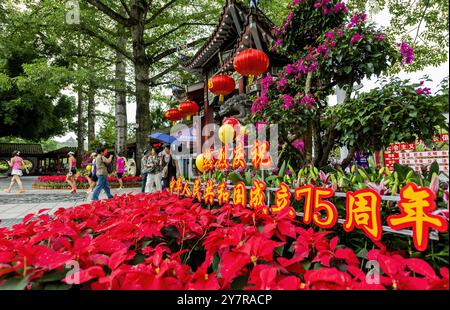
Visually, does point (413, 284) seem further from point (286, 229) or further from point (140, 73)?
point (140, 73)

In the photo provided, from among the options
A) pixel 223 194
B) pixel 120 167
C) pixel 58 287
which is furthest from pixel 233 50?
pixel 58 287

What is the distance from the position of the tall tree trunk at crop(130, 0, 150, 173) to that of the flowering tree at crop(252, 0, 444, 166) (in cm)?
959

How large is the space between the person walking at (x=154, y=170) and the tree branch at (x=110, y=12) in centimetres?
721

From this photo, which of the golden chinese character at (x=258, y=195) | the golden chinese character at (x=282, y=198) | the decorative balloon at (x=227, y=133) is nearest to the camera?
the golden chinese character at (x=282, y=198)

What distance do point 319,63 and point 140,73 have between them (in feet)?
35.3

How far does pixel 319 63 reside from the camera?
355 centimetres

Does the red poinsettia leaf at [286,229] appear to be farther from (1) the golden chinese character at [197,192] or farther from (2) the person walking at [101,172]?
(2) the person walking at [101,172]

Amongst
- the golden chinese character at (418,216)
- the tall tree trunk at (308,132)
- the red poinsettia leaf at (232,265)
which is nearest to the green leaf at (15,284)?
the red poinsettia leaf at (232,265)

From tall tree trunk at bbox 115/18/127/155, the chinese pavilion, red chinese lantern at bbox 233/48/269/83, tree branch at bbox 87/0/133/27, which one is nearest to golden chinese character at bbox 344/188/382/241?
red chinese lantern at bbox 233/48/269/83

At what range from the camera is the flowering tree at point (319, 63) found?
11.0 ft

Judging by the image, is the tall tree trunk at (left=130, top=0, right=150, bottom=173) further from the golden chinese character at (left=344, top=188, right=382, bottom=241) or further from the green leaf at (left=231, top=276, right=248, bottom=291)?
the green leaf at (left=231, top=276, right=248, bottom=291)

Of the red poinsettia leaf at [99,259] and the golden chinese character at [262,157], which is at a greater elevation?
the golden chinese character at [262,157]

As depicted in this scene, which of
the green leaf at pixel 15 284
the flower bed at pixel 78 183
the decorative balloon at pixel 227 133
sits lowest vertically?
the flower bed at pixel 78 183

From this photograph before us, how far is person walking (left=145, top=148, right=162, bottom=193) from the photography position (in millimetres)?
7742
